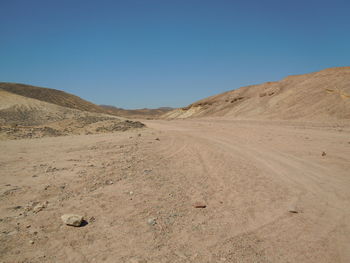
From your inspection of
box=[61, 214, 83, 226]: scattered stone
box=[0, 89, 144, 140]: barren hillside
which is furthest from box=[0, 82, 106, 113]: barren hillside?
box=[61, 214, 83, 226]: scattered stone

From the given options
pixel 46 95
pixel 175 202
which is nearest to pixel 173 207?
pixel 175 202

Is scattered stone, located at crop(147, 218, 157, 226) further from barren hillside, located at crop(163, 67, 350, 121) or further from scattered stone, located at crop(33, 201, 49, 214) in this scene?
barren hillside, located at crop(163, 67, 350, 121)

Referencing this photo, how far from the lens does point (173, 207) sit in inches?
166

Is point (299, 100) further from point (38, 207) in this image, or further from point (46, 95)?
point (46, 95)

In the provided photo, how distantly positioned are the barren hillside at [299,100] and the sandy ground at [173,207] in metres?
14.4

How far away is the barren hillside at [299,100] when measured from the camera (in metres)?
20.1

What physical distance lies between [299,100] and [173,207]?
77.9ft

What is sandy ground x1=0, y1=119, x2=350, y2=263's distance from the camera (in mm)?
3059

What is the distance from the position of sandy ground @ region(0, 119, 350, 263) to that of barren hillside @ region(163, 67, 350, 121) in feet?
47.4

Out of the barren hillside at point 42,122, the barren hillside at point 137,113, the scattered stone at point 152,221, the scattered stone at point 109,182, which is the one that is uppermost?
the barren hillside at point 137,113

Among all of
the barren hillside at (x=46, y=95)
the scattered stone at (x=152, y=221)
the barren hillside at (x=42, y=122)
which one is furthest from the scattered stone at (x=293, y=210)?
the barren hillside at (x=46, y=95)

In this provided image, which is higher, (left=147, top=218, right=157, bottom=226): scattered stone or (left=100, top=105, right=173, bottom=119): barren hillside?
(left=100, top=105, right=173, bottom=119): barren hillside

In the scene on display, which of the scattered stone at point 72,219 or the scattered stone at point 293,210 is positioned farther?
the scattered stone at point 293,210

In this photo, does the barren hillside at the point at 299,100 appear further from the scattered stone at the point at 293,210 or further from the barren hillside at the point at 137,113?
the barren hillside at the point at 137,113
